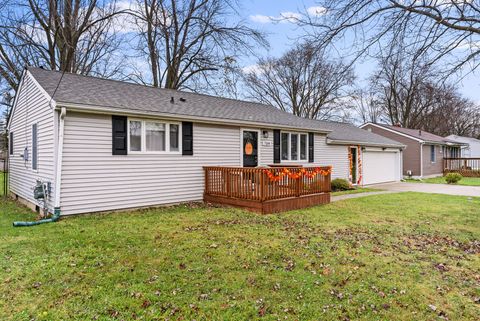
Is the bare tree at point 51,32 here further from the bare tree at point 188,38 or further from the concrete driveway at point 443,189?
the concrete driveway at point 443,189

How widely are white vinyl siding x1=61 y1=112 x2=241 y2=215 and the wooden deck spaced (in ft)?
2.12

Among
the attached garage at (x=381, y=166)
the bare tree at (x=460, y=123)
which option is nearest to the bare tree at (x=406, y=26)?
the attached garage at (x=381, y=166)

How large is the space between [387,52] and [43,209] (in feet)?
27.6

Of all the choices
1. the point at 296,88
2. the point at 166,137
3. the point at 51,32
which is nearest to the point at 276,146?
the point at 166,137

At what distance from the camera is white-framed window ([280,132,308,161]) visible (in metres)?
11.9

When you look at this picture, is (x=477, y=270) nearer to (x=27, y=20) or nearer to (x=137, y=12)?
(x=137, y=12)

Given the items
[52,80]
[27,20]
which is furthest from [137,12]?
[52,80]

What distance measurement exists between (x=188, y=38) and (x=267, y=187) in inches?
588

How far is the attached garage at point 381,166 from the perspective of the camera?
16359 millimetres

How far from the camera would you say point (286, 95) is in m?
28.2

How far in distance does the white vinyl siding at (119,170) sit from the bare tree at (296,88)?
62.1ft

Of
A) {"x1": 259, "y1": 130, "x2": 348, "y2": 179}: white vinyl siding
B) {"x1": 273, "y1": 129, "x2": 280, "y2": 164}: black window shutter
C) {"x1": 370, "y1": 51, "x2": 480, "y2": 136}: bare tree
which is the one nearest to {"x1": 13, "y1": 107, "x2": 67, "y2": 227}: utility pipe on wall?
{"x1": 259, "y1": 130, "x2": 348, "y2": 179}: white vinyl siding

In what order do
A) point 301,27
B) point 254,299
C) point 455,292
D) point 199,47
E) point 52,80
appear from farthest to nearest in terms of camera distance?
point 199,47
point 52,80
point 301,27
point 455,292
point 254,299

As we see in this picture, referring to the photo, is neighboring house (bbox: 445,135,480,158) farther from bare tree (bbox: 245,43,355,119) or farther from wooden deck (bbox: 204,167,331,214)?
wooden deck (bbox: 204,167,331,214)
